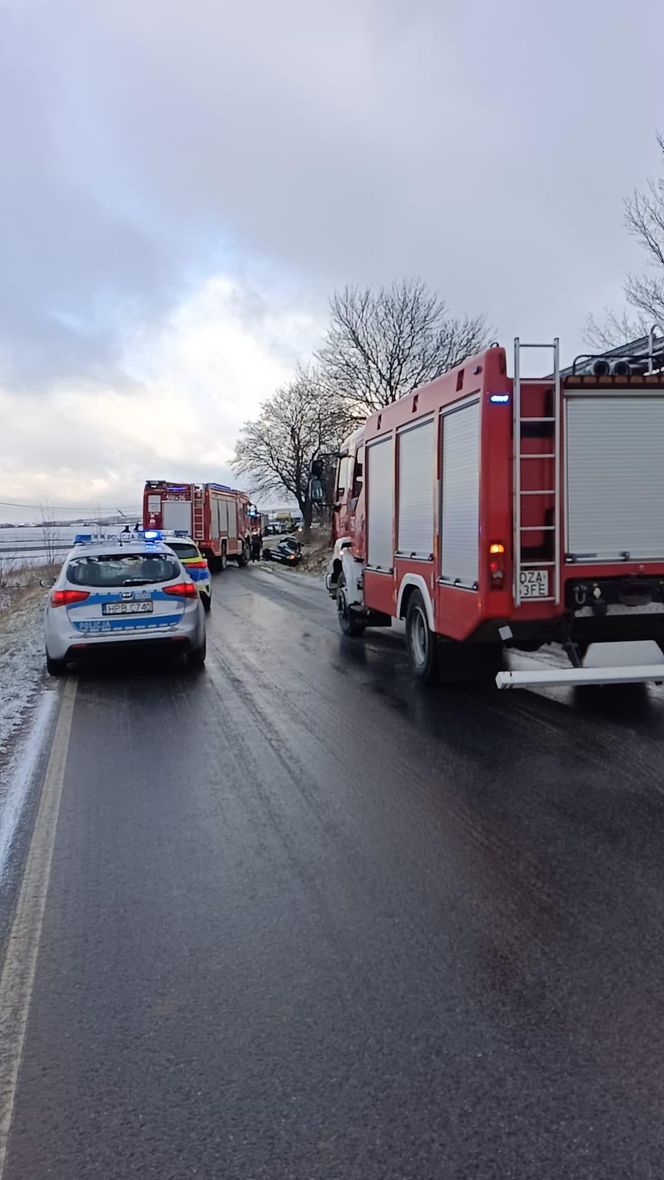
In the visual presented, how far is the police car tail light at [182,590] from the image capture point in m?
9.65

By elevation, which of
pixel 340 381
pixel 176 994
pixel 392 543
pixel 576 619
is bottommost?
pixel 176 994

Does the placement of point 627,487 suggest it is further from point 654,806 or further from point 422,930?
point 422,930

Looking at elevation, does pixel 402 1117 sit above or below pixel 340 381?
below

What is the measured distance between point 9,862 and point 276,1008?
6.69ft

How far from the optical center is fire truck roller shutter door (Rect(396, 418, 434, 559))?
26.9ft

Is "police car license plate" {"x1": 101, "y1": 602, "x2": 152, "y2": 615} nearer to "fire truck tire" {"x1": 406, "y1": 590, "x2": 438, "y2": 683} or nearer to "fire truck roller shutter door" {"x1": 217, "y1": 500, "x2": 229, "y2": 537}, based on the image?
"fire truck tire" {"x1": 406, "y1": 590, "x2": 438, "y2": 683}

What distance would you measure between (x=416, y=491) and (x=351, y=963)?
6.00 m

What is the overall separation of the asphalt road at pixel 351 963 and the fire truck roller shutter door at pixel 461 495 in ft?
5.15

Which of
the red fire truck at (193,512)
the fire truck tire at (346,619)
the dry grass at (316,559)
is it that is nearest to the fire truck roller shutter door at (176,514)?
the red fire truck at (193,512)

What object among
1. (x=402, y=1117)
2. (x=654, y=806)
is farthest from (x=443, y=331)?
(x=402, y=1117)

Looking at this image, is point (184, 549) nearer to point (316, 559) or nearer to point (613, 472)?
point (613, 472)

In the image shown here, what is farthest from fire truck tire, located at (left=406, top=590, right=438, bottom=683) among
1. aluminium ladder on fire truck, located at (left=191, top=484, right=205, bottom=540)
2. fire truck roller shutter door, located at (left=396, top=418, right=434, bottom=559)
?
aluminium ladder on fire truck, located at (left=191, top=484, right=205, bottom=540)

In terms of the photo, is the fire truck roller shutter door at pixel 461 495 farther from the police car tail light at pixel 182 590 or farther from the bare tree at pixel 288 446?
the bare tree at pixel 288 446

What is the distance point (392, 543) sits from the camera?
9695 mm
